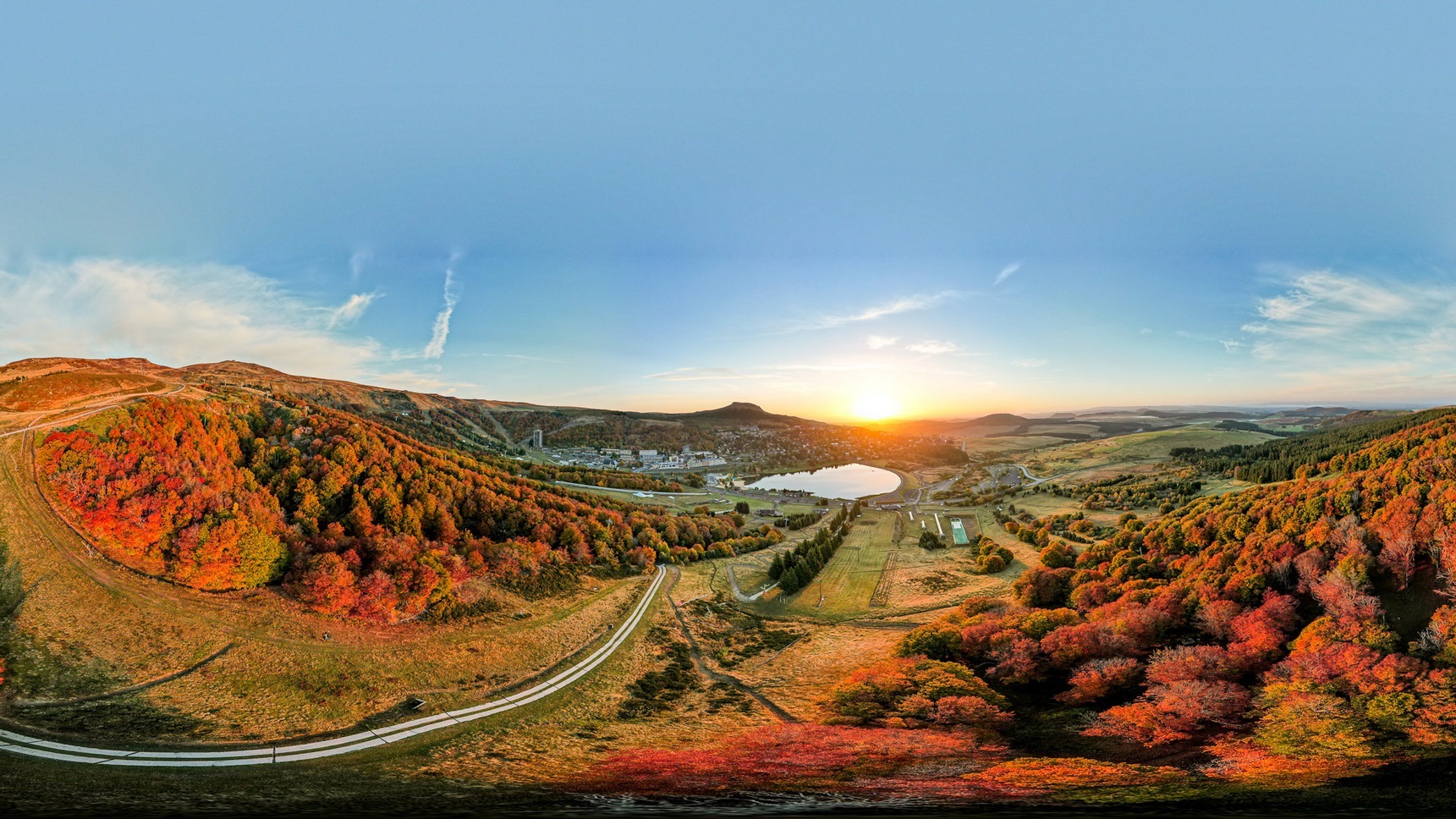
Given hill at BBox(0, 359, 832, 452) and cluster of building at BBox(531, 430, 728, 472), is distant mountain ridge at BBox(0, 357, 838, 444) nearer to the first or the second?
hill at BBox(0, 359, 832, 452)

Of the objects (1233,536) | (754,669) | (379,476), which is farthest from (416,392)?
(1233,536)

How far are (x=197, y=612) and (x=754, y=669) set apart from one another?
69.6ft

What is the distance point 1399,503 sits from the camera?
1831 cm

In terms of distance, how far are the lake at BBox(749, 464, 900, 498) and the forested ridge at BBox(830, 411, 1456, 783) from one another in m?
78.5

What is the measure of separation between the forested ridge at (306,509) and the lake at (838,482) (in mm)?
74255

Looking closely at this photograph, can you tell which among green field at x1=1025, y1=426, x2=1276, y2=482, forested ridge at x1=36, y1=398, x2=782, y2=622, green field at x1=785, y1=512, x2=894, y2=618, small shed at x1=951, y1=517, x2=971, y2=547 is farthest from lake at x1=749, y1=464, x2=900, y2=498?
forested ridge at x1=36, y1=398, x2=782, y2=622

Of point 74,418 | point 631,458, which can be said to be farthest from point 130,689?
point 631,458

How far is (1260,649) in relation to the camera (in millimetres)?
17078

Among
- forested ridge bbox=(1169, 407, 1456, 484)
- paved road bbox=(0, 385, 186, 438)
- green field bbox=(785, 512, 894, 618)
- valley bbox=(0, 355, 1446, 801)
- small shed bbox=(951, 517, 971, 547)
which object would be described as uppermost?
paved road bbox=(0, 385, 186, 438)

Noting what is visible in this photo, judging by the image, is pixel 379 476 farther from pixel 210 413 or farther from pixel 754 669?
pixel 754 669

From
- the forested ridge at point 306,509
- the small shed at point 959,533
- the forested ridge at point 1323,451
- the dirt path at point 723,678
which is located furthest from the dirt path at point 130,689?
the small shed at point 959,533

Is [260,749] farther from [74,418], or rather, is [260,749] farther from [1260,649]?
[1260,649]

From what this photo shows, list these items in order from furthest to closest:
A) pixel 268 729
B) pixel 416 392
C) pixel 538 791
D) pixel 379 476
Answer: pixel 416 392 → pixel 379 476 → pixel 268 729 → pixel 538 791

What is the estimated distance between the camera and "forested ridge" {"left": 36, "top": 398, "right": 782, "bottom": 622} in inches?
774
